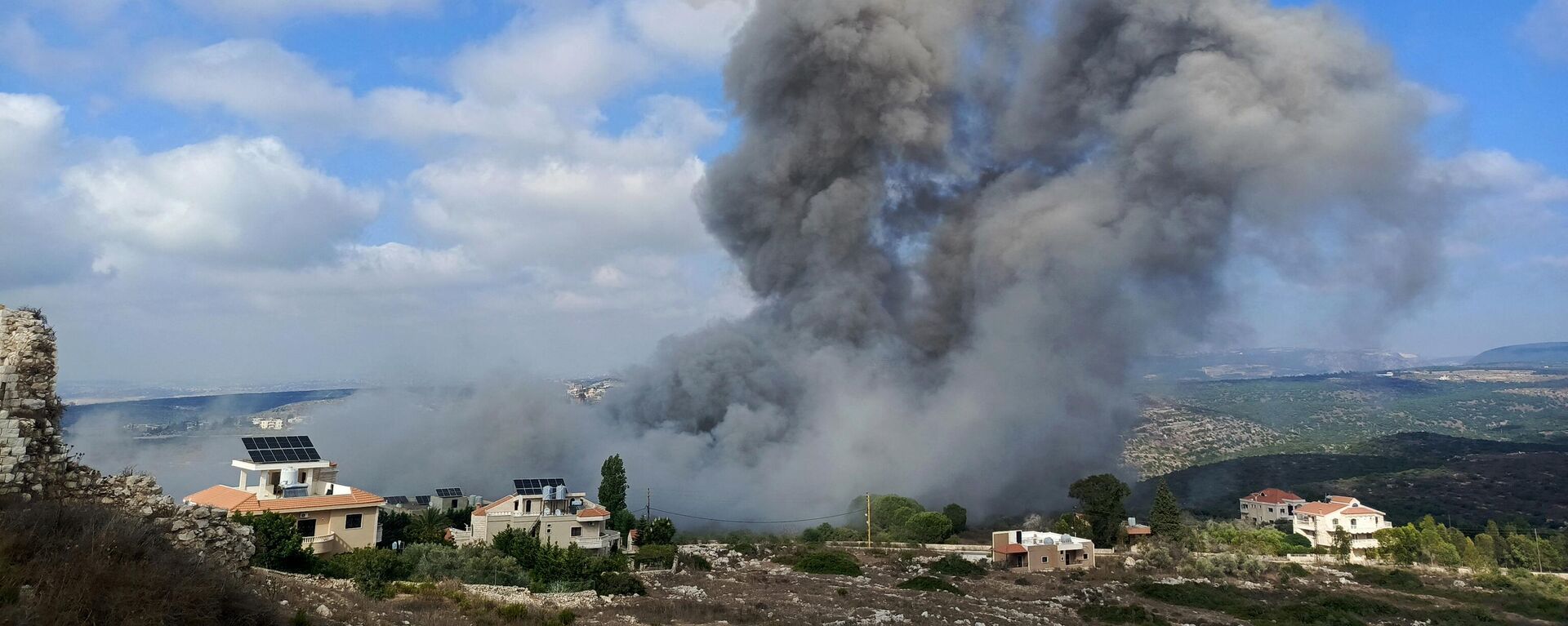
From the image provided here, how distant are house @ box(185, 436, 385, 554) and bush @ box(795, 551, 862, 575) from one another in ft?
43.9

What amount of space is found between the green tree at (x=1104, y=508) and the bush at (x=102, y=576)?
1408 inches

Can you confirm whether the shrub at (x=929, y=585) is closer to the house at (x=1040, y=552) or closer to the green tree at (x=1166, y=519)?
the house at (x=1040, y=552)

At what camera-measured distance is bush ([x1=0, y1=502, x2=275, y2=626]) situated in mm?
5496

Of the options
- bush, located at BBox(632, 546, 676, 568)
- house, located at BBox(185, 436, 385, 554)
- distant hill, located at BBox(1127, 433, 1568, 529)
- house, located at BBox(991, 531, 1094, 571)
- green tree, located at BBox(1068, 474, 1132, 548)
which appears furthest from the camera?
distant hill, located at BBox(1127, 433, 1568, 529)

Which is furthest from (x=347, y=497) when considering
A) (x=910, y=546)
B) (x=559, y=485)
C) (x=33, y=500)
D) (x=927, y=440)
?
(x=927, y=440)

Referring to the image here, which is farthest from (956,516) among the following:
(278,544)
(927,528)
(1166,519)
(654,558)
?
(278,544)

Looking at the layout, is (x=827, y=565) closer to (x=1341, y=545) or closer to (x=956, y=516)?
(x=956, y=516)

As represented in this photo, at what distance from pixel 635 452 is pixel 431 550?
25.9 meters

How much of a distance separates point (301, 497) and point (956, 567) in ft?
68.0

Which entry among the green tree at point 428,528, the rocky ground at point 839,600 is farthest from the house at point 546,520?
the rocky ground at point 839,600

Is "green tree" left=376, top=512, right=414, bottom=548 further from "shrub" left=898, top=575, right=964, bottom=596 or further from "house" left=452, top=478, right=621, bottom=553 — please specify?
"shrub" left=898, top=575, right=964, bottom=596

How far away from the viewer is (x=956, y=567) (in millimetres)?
29266

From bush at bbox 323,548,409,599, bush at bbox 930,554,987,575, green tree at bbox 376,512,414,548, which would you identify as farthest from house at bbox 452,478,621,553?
bush at bbox 930,554,987,575

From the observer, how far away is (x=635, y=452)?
4569cm
